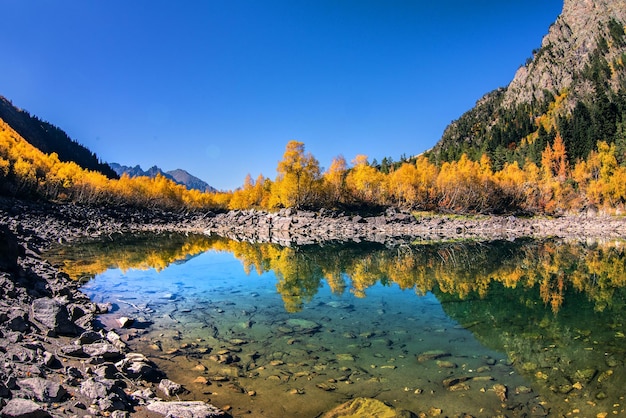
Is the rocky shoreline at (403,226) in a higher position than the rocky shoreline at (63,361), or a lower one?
higher

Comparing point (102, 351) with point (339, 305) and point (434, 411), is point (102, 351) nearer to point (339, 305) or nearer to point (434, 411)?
point (434, 411)

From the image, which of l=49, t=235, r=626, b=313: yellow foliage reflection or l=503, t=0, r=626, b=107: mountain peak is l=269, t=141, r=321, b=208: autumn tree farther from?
l=503, t=0, r=626, b=107: mountain peak

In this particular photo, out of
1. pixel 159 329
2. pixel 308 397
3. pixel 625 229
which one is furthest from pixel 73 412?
pixel 625 229

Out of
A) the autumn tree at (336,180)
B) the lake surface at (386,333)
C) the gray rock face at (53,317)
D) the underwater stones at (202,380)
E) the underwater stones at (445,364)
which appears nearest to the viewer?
the lake surface at (386,333)

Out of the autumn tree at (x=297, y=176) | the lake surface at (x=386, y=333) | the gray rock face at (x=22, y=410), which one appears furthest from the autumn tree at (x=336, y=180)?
the gray rock face at (x=22, y=410)

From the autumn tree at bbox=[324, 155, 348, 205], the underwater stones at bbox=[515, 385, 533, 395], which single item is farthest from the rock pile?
the autumn tree at bbox=[324, 155, 348, 205]

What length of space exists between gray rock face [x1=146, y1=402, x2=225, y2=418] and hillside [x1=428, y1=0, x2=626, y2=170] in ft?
364

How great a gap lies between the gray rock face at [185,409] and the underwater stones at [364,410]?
7.10ft

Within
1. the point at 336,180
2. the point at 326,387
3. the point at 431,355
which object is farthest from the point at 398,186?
the point at 326,387

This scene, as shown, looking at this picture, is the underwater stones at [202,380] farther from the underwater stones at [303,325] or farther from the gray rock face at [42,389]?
the underwater stones at [303,325]

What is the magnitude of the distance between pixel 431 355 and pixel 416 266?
1675cm

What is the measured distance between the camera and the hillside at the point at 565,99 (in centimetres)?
10750

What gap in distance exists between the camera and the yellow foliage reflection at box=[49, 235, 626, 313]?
18859 millimetres

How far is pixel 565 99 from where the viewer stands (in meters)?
135
